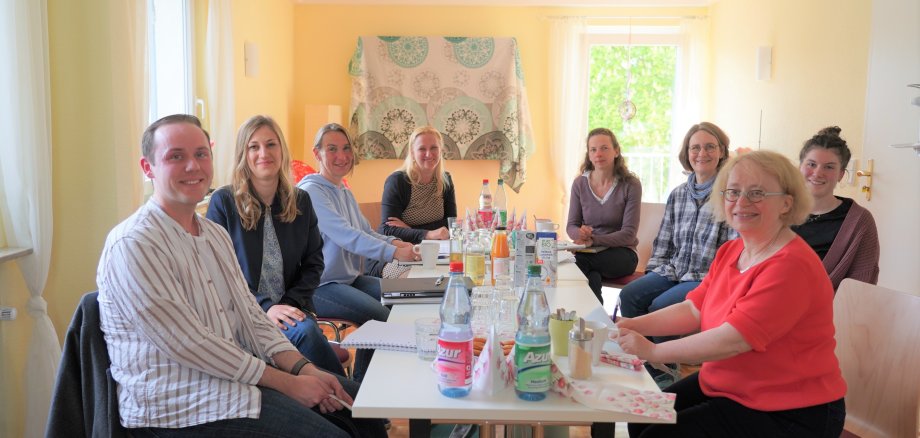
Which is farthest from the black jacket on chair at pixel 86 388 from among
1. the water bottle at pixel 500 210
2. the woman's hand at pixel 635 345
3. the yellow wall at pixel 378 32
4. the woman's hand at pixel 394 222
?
the yellow wall at pixel 378 32

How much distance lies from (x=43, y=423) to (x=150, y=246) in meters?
1.22

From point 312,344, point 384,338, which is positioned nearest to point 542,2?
point 312,344

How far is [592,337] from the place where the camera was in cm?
152

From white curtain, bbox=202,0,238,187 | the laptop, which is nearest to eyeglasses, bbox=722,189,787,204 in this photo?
the laptop

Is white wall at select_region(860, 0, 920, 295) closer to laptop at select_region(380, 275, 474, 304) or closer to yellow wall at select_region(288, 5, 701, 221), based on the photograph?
laptop at select_region(380, 275, 474, 304)

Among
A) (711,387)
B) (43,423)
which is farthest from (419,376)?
(43,423)

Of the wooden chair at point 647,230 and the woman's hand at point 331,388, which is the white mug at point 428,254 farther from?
the wooden chair at point 647,230

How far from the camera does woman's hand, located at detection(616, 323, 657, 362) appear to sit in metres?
1.64

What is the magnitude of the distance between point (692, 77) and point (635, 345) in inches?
196

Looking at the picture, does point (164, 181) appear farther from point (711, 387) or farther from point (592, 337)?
point (711, 387)

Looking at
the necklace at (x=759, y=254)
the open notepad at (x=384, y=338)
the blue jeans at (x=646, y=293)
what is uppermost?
the necklace at (x=759, y=254)

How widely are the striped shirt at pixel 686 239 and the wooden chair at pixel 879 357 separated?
102cm

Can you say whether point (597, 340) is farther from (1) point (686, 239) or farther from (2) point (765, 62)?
(2) point (765, 62)

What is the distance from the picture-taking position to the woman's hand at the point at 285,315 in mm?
2275
